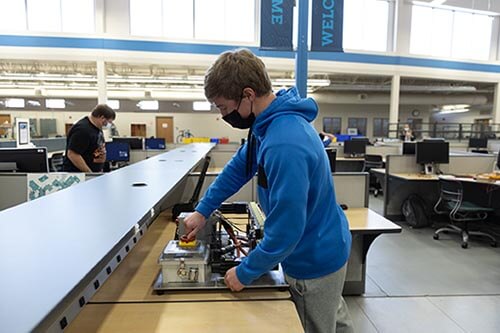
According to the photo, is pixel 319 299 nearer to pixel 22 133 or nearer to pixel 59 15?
pixel 22 133

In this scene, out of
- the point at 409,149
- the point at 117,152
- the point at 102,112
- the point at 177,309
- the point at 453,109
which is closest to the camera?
the point at 177,309

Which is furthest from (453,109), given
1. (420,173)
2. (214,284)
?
(214,284)

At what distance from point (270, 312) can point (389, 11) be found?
11324 mm

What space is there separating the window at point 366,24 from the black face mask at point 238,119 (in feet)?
31.8

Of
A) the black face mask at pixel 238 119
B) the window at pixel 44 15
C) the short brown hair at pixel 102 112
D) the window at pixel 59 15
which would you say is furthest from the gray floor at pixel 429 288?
the window at pixel 44 15

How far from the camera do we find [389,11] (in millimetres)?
10227

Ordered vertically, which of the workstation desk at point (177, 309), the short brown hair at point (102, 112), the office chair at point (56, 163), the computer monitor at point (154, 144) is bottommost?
the office chair at point (56, 163)

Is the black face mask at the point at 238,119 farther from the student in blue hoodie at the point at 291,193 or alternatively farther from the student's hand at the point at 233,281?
the student's hand at the point at 233,281

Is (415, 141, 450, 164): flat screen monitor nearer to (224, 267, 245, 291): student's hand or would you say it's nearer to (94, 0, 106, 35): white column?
(224, 267, 245, 291): student's hand

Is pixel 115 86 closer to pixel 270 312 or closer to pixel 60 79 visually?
pixel 60 79

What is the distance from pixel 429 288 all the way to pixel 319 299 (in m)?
2.28

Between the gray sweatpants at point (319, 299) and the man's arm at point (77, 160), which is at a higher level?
the man's arm at point (77, 160)

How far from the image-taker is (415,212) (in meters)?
4.71

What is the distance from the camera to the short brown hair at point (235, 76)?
3.22 ft
